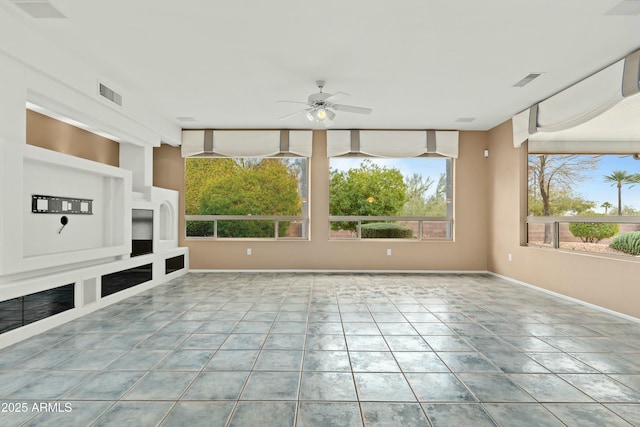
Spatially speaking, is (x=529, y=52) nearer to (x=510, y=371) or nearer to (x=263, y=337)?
(x=510, y=371)

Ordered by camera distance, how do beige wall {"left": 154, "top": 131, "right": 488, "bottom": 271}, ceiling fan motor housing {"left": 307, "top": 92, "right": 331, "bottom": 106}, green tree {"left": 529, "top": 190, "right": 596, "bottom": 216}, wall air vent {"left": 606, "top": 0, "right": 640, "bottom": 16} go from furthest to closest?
beige wall {"left": 154, "top": 131, "right": 488, "bottom": 271} < green tree {"left": 529, "top": 190, "right": 596, "bottom": 216} < ceiling fan motor housing {"left": 307, "top": 92, "right": 331, "bottom": 106} < wall air vent {"left": 606, "top": 0, "right": 640, "bottom": 16}

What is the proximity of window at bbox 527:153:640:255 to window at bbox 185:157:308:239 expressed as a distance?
3863 mm

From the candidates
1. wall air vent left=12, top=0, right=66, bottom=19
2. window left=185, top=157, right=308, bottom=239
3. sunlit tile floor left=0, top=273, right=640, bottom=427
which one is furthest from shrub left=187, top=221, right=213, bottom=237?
wall air vent left=12, top=0, right=66, bottom=19

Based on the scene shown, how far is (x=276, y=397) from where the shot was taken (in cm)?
202

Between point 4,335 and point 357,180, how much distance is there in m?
5.36

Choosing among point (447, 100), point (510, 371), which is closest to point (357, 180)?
point (447, 100)

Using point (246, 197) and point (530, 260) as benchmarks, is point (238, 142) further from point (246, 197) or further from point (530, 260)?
point (530, 260)

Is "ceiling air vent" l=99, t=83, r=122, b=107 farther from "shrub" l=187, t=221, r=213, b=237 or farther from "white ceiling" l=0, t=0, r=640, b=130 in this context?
"shrub" l=187, t=221, r=213, b=237

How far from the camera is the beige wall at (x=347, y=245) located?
6.53 m

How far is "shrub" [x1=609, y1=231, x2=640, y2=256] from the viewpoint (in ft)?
12.1

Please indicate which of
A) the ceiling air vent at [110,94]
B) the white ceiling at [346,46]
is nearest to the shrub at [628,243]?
the white ceiling at [346,46]

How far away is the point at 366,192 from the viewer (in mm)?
6695

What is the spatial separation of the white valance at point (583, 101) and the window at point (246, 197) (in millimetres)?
3737

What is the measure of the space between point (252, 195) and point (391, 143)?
283 cm
